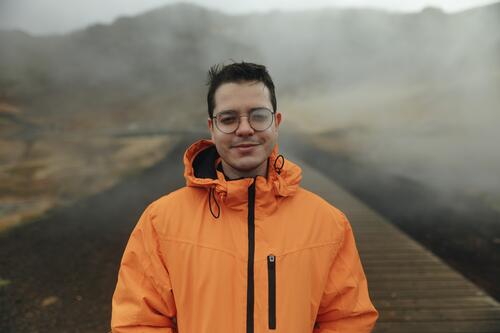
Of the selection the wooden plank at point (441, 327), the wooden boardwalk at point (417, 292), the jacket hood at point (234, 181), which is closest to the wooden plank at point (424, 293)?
the wooden boardwalk at point (417, 292)

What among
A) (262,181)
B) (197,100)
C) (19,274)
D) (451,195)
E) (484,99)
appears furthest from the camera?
(197,100)

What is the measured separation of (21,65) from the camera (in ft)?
57.8

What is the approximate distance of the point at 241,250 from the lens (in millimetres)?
880

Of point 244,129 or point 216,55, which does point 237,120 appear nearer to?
point 244,129

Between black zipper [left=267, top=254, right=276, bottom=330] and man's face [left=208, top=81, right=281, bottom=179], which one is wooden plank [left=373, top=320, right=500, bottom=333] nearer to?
black zipper [left=267, top=254, right=276, bottom=330]

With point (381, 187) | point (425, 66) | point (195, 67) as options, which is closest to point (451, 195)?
point (381, 187)

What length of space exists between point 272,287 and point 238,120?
1.39 feet

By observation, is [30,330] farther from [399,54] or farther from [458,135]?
[399,54]

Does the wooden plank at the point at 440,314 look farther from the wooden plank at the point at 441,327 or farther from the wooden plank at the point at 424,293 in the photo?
the wooden plank at the point at 424,293

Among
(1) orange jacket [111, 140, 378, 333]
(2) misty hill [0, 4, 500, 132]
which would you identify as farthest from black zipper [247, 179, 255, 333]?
(2) misty hill [0, 4, 500, 132]

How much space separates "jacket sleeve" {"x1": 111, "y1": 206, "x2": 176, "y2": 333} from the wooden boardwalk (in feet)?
4.85

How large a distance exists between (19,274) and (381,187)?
16.3ft

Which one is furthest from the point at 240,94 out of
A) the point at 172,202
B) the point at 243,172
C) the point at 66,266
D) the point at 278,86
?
the point at 278,86

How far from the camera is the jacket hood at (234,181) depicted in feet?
2.97
